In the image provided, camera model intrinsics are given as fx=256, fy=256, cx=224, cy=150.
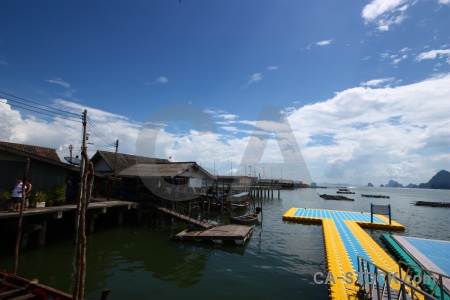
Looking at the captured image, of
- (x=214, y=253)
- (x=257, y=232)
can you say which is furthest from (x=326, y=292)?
(x=257, y=232)

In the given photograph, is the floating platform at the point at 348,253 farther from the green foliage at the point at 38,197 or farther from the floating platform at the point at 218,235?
the green foliage at the point at 38,197

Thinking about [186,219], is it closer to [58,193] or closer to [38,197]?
[58,193]

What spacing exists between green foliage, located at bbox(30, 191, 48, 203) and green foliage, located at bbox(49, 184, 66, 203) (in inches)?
28.1

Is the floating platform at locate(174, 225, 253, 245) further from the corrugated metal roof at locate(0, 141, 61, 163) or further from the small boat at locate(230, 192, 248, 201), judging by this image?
the corrugated metal roof at locate(0, 141, 61, 163)

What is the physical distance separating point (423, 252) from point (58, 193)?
74.1 ft

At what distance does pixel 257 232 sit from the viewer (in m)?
22.3

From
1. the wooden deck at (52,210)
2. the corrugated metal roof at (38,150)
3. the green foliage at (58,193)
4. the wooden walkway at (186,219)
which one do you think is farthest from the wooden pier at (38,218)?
the corrugated metal roof at (38,150)

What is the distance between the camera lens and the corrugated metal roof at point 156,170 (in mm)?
24606

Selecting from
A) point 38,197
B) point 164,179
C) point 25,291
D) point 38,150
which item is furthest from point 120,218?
point 38,150

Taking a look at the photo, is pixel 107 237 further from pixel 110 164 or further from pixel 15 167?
pixel 110 164

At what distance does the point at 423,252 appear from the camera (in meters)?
13.8

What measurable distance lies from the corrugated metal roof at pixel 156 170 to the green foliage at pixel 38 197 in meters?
9.28

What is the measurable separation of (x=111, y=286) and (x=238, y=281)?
17.8 feet

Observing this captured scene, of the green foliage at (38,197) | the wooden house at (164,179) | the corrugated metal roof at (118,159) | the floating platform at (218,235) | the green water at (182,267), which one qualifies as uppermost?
the corrugated metal roof at (118,159)
